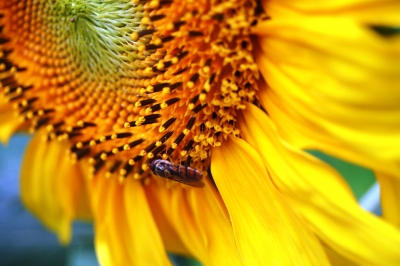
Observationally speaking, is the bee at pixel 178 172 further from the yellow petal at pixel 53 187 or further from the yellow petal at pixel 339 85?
the yellow petal at pixel 53 187

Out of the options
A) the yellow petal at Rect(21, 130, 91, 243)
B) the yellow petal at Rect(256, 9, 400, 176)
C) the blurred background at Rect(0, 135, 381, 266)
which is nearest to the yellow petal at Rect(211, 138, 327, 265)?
the yellow petal at Rect(256, 9, 400, 176)

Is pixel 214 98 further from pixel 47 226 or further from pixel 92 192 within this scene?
pixel 47 226

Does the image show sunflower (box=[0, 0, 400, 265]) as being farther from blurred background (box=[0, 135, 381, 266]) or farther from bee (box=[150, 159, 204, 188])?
blurred background (box=[0, 135, 381, 266])

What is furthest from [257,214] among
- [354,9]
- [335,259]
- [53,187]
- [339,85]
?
[53,187]

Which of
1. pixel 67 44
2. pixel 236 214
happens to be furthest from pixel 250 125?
pixel 67 44

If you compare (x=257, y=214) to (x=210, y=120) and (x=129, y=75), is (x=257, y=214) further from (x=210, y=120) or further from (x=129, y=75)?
(x=129, y=75)

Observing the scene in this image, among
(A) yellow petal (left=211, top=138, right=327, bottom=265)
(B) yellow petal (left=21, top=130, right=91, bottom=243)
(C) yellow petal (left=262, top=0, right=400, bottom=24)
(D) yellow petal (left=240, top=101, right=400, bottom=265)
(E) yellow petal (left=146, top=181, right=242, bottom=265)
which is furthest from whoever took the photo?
(B) yellow petal (left=21, top=130, right=91, bottom=243)

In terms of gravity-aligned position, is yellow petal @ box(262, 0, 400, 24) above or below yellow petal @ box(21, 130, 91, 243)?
above
